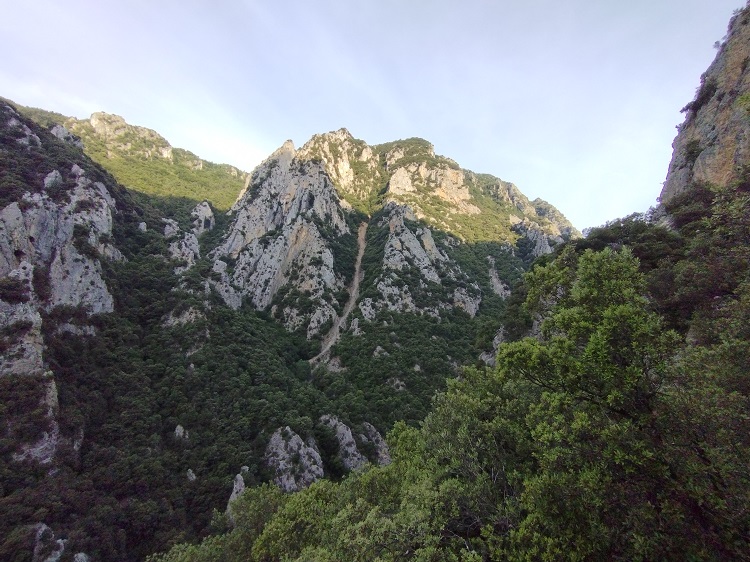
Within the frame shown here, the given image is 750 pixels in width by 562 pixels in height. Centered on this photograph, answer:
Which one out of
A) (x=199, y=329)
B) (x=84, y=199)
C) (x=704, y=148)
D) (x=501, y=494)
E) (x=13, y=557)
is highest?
(x=704, y=148)

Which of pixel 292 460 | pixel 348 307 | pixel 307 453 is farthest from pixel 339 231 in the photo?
pixel 292 460

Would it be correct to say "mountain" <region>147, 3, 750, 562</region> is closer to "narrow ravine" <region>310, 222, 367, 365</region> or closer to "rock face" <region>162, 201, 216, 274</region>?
"narrow ravine" <region>310, 222, 367, 365</region>

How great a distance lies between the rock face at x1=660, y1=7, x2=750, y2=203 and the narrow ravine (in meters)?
70.5

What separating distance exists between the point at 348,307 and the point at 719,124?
8027cm

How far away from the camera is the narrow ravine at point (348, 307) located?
271 feet

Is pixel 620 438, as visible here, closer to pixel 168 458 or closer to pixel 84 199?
pixel 168 458

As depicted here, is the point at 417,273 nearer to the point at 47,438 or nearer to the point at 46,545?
the point at 47,438

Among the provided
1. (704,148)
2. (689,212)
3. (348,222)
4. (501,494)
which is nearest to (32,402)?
(501,494)

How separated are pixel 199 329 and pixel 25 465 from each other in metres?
32.8

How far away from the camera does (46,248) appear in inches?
2025

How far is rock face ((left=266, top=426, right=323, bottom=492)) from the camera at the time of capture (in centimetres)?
4900

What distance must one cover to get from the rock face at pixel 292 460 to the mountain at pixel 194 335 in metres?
0.22

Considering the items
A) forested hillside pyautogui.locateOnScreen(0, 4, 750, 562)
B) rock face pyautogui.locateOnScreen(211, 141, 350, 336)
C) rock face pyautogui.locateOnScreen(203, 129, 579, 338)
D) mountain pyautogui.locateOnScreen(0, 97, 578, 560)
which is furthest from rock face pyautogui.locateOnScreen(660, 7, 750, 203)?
rock face pyautogui.locateOnScreen(211, 141, 350, 336)

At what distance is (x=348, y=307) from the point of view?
9694 cm
